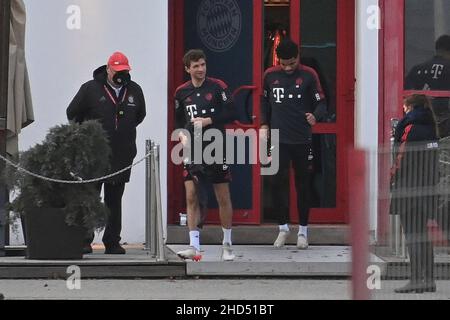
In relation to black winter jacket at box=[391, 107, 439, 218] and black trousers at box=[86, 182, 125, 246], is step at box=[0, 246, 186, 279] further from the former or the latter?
black winter jacket at box=[391, 107, 439, 218]

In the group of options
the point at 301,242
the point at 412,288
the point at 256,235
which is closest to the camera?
the point at 412,288

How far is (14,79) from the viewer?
1037cm

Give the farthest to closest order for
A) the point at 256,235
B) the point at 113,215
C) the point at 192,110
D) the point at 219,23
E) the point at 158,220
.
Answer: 1. the point at 219,23
2. the point at 256,235
3. the point at 113,215
4. the point at 192,110
5. the point at 158,220

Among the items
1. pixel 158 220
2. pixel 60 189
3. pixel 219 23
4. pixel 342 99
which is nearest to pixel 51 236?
pixel 60 189

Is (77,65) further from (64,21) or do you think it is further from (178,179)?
(178,179)

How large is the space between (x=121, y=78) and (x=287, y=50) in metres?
1.86

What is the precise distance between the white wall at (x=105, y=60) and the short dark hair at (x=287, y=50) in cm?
130

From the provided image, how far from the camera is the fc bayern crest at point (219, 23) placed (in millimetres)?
12008

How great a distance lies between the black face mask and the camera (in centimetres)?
1045

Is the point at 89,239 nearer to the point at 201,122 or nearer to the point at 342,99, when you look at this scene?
the point at 201,122

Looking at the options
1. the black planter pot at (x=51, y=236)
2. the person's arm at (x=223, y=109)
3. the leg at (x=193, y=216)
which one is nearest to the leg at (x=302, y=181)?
the person's arm at (x=223, y=109)

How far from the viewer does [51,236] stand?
956 centimetres

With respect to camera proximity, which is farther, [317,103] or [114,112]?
[317,103]

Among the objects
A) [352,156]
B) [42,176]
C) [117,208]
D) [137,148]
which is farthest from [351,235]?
[137,148]
